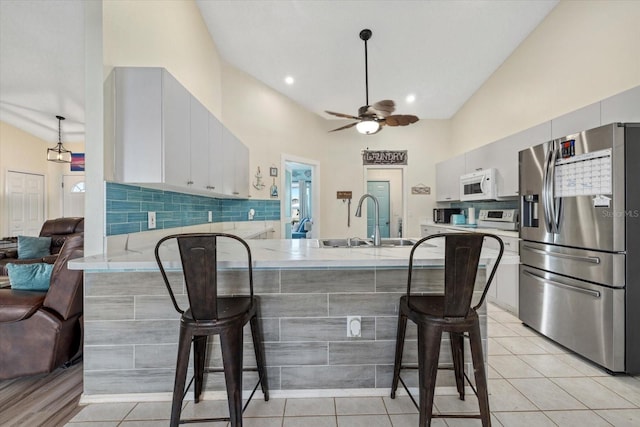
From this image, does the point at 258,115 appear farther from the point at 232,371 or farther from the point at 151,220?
the point at 232,371

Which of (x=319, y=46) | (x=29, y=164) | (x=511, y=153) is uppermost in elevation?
(x=319, y=46)

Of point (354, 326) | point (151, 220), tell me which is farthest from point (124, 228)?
point (354, 326)

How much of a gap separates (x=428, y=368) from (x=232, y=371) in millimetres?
905

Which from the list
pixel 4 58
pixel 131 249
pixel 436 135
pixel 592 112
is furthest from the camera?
pixel 436 135

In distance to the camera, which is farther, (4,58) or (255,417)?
(4,58)

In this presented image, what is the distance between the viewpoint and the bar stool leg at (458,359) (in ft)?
5.73

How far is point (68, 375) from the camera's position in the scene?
2064 millimetres

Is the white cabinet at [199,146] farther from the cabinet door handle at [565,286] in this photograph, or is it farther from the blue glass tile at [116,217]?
the cabinet door handle at [565,286]

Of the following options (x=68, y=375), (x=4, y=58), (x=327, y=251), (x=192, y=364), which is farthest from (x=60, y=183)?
(x=327, y=251)

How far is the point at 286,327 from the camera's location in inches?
71.2

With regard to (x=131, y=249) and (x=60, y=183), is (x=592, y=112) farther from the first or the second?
(x=60, y=183)

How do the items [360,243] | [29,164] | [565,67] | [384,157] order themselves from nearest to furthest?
[360,243]
[565,67]
[29,164]
[384,157]

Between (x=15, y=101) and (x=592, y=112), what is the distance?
22.9ft

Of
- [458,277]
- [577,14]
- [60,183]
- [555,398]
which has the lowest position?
[555,398]
